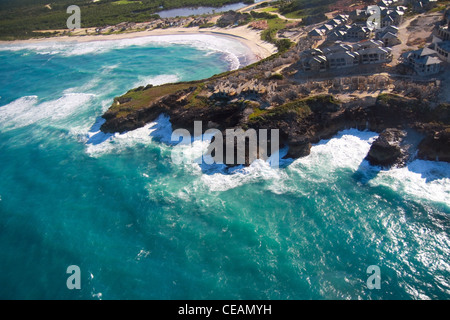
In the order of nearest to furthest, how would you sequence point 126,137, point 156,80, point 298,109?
point 298,109, point 126,137, point 156,80

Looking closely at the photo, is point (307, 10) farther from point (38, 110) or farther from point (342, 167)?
point (38, 110)

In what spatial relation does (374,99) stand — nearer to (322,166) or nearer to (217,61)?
(322,166)

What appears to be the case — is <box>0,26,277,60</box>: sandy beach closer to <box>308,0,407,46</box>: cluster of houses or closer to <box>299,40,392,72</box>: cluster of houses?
<box>308,0,407,46</box>: cluster of houses

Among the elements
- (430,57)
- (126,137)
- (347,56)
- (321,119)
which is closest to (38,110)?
(126,137)
